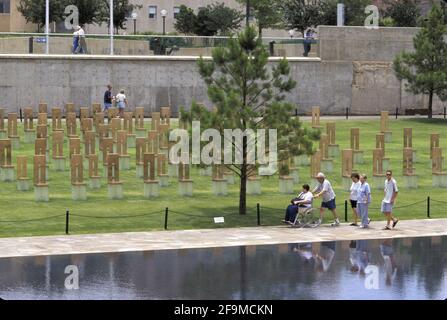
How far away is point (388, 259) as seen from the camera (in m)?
24.8

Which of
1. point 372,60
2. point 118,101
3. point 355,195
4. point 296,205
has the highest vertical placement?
point 372,60

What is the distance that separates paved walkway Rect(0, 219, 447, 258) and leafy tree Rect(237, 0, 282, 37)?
4567 centimetres

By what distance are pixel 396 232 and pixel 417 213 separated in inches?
122

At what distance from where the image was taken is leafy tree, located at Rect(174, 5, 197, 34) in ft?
258

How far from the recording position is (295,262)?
79.9 feet

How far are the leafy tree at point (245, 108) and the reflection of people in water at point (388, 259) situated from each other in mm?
4352

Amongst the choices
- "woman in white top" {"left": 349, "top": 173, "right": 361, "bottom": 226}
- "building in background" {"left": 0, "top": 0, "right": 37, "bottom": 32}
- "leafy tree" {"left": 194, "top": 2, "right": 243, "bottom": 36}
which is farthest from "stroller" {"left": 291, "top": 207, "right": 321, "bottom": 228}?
"building in background" {"left": 0, "top": 0, "right": 37, "bottom": 32}

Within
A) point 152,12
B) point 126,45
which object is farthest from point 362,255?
point 152,12

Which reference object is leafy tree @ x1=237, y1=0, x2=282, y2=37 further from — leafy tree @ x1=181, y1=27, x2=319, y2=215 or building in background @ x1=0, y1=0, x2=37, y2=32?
leafy tree @ x1=181, y1=27, x2=319, y2=215

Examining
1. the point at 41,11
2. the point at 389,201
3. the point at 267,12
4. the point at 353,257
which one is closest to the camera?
the point at 353,257

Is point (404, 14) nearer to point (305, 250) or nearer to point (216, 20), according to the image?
point (216, 20)

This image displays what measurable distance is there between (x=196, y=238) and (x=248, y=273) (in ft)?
14.0

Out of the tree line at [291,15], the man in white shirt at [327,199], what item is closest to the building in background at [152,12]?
the tree line at [291,15]

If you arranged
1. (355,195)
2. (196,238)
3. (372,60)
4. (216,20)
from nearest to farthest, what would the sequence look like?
(196,238)
(355,195)
(372,60)
(216,20)
